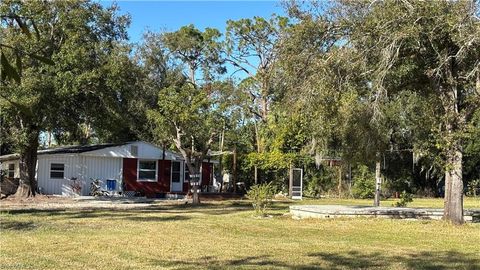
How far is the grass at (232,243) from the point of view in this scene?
8.49 metres

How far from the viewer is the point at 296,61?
49.0ft

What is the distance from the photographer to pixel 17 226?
13.5 meters

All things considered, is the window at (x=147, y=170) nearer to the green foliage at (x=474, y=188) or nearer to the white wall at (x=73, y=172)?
the white wall at (x=73, y=172)

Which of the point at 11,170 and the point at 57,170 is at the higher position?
the point at 57,170

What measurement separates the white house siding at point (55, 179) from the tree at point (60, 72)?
3950mm

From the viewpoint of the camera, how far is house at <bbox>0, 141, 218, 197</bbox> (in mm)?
30672

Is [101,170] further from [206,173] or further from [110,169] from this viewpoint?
[206,173]

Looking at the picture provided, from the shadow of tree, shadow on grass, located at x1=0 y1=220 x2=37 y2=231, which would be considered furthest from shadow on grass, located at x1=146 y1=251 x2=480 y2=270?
shadow on grass, located at x1=0 y1=220 x2=37 y2=231

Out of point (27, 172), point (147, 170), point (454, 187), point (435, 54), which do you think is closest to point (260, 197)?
point (454, 187)

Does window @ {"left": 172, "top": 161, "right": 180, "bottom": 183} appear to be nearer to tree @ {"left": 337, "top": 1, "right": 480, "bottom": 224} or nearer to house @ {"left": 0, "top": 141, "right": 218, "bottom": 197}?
house @ {"left": 0, "top": 141, "right": 218, "bottom": 197}

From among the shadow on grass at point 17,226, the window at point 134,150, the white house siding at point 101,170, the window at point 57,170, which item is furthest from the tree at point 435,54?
the window at point 57,170

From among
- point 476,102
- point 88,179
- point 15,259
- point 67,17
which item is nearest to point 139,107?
point 88,179

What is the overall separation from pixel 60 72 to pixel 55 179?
10304mm

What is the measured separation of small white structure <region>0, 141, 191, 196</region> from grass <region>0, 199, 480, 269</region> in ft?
47.3
